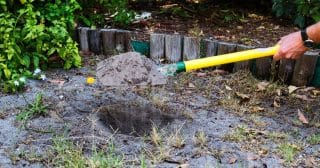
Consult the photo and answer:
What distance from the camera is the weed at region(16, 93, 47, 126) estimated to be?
122 inches

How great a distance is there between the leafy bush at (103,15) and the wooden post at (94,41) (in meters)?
0.14

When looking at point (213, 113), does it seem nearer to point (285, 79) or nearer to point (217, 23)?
point (285, 79)

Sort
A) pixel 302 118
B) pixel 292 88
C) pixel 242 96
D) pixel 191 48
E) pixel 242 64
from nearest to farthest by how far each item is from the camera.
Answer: pixel 302 118, pixel 242 96, pixel 292 88, pixel 242 64, pixel 191 48

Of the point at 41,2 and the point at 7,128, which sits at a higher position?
the point at 41,2

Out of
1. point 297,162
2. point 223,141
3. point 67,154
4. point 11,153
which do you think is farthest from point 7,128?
point 297,162

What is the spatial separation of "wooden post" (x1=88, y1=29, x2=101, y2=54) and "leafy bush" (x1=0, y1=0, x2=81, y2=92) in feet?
1.37

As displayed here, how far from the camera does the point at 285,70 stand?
12.7 ft

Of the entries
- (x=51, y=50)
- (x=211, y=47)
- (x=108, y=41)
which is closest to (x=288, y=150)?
(x=211, y=47)

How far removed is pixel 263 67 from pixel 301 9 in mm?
671

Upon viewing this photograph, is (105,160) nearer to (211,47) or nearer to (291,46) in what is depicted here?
(291,46)

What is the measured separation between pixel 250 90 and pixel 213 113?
0.49m

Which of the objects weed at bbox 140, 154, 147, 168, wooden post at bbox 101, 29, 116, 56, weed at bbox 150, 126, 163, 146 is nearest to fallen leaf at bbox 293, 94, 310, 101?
weed at bbox 150, 126, 163, 146

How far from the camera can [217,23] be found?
189 inches

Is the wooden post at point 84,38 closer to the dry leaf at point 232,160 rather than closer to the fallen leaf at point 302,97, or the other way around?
the fallen leaf at point 302,97
